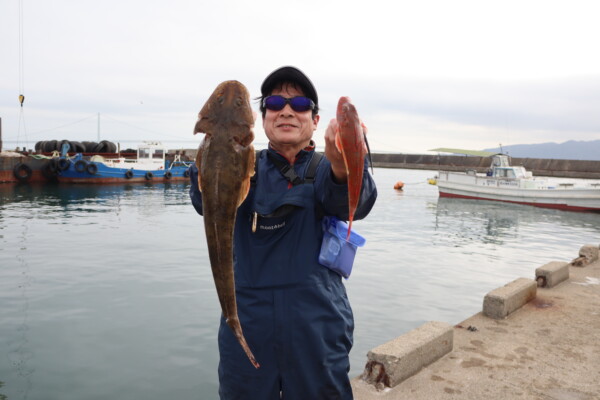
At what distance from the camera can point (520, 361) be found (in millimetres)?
5703

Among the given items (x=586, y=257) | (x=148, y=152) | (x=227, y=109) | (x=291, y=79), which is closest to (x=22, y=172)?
(x=148, y=152)

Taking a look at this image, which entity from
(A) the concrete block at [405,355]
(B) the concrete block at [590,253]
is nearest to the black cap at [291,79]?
(A) the concrete block at [405,355]

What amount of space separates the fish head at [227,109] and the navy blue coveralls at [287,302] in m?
0.46

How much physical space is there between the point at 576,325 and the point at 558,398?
2638 millimetres

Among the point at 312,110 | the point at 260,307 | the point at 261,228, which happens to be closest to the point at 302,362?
the point at 260,307

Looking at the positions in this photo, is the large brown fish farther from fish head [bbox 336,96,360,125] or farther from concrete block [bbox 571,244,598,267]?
concrete block [bbox 571,244,598,267]

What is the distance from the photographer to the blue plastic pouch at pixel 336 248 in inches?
103

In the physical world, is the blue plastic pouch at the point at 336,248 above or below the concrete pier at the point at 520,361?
above

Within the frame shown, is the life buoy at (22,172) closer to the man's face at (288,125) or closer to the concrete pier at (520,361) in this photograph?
the concrete pier at (520,361)

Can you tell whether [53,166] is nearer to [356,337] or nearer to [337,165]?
[356,337]

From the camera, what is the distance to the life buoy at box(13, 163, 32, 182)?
133ft

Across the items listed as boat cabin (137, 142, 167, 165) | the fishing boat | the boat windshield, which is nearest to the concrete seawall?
the boat windshield

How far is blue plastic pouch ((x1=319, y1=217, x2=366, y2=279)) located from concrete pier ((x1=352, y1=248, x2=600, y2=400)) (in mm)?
2668

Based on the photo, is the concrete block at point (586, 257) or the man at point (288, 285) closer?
the man at point (288, 285)
